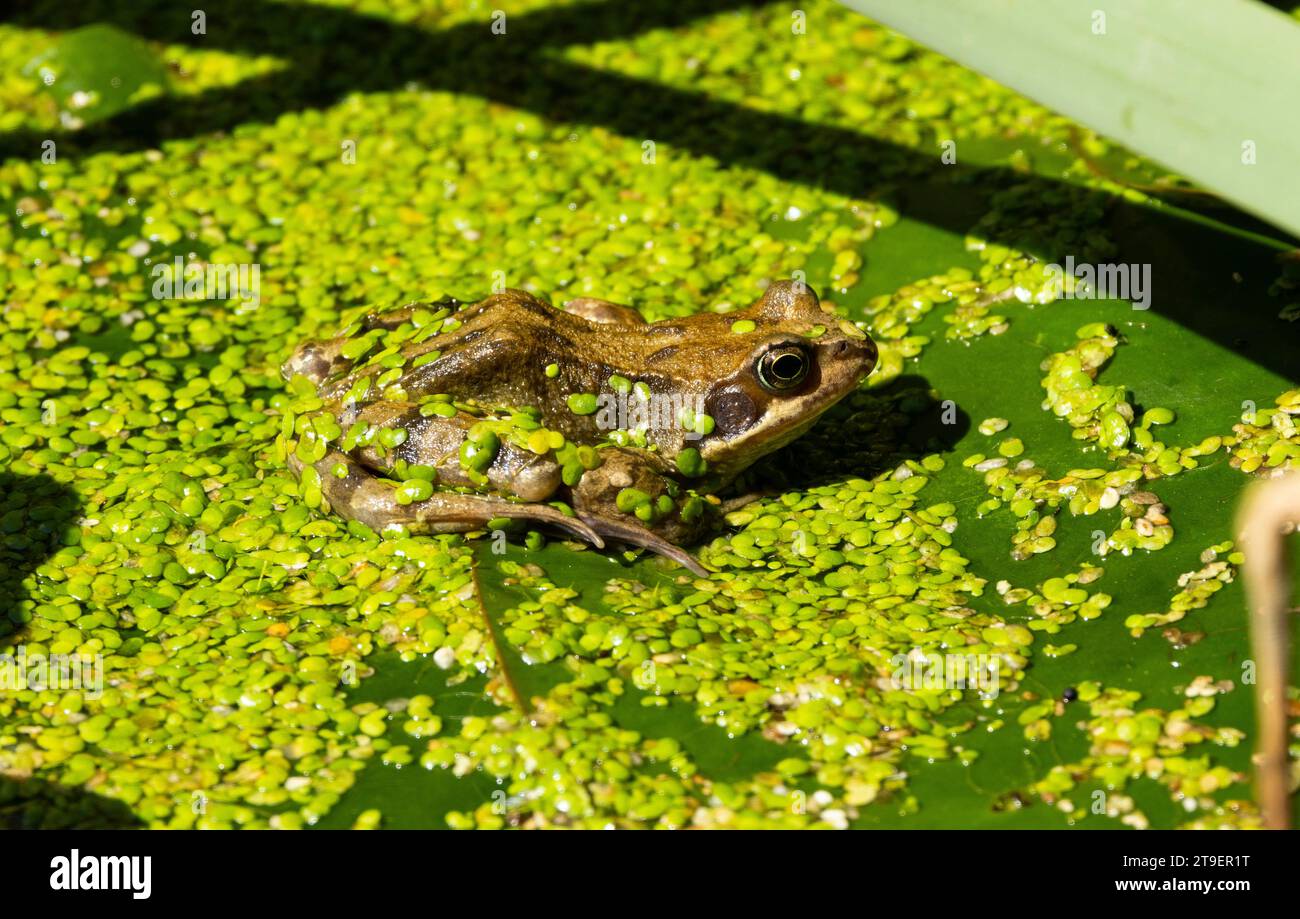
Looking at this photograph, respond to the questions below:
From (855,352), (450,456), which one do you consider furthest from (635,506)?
(855,352)

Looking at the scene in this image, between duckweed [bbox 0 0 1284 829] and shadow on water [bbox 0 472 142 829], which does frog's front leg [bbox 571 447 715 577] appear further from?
shadow on water [bbox 0 472 142 829]

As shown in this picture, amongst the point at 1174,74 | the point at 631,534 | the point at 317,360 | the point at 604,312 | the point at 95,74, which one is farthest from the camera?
the point at 95,74

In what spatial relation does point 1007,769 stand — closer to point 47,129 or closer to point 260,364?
point 260,364

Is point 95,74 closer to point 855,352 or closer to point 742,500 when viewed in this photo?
point 742,500

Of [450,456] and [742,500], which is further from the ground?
[450,456]

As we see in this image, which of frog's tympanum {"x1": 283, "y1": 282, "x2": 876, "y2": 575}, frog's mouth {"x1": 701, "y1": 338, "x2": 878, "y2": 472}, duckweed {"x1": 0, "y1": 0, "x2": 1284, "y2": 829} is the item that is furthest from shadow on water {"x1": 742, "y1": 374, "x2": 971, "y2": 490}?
frog's mouth {"x1": 701, "y1": 338, "x2": 878, "y2": 472}

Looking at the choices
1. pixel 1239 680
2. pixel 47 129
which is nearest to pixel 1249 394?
pixel 1239 680

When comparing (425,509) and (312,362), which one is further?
(312,362)

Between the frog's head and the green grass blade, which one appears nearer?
the green grass blade
